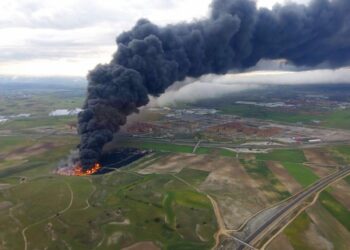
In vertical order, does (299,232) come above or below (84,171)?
below

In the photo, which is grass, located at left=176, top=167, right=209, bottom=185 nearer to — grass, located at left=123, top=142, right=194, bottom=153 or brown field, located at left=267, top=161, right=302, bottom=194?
brown field, located at left=267, top=161, right=302, bottom=194

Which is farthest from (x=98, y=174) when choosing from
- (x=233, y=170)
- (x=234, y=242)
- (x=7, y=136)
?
(x=7, y=136)

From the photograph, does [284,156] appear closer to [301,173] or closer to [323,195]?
[301,173]

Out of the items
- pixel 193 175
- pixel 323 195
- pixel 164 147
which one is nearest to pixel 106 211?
pixel 193 175

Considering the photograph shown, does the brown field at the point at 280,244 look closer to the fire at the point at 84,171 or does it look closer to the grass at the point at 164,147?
the fire at the point at 84,171

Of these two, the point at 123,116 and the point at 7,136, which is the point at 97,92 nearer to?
the point at 123,116
